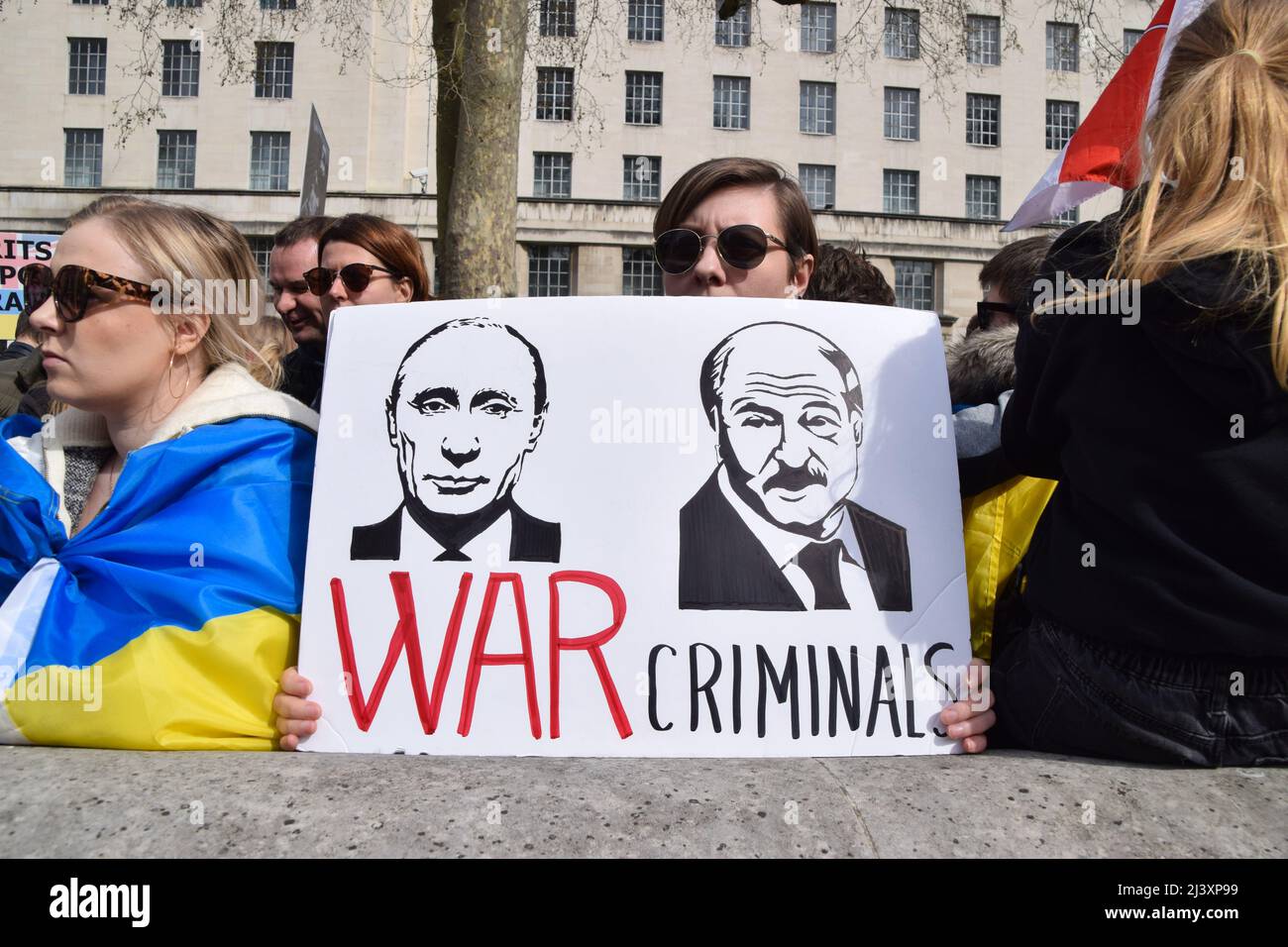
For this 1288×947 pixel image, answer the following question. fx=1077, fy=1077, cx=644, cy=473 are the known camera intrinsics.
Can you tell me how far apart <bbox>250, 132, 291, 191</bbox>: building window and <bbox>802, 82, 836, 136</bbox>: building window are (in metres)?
17.0

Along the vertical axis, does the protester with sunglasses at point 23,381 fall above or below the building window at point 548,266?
below

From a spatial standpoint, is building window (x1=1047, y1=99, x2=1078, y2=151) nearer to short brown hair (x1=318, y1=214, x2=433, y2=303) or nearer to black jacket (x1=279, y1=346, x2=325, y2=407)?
short brown hair (x1=318, y1=214, x2=433, y2=303)

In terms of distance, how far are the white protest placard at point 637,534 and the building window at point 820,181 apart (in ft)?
116

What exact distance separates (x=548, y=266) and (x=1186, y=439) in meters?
33.2

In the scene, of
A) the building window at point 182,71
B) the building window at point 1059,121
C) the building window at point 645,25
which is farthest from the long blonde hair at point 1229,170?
the building window at point 1059,121

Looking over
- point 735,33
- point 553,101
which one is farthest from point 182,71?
point 735,33

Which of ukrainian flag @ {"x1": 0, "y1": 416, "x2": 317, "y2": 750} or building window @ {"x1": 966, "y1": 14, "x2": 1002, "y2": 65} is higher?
building window @ {"x1": 966, "y1": 14, "x2": 1002, "y2": 65}

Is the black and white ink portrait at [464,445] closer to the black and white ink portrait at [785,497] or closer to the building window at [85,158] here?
the black and white ink portrait at [785,497]

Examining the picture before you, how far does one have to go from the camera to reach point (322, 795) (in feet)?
5.66

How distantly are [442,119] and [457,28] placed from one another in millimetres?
530

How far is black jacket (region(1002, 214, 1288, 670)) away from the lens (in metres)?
1.79

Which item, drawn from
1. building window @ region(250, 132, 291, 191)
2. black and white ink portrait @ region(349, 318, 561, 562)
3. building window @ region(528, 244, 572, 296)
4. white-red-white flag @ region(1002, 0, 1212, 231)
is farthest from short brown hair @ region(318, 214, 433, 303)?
building window @ region(250, 132, 291, 191)

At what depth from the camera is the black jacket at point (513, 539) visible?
214 centimetres

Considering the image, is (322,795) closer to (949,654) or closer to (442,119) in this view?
(949,654)
